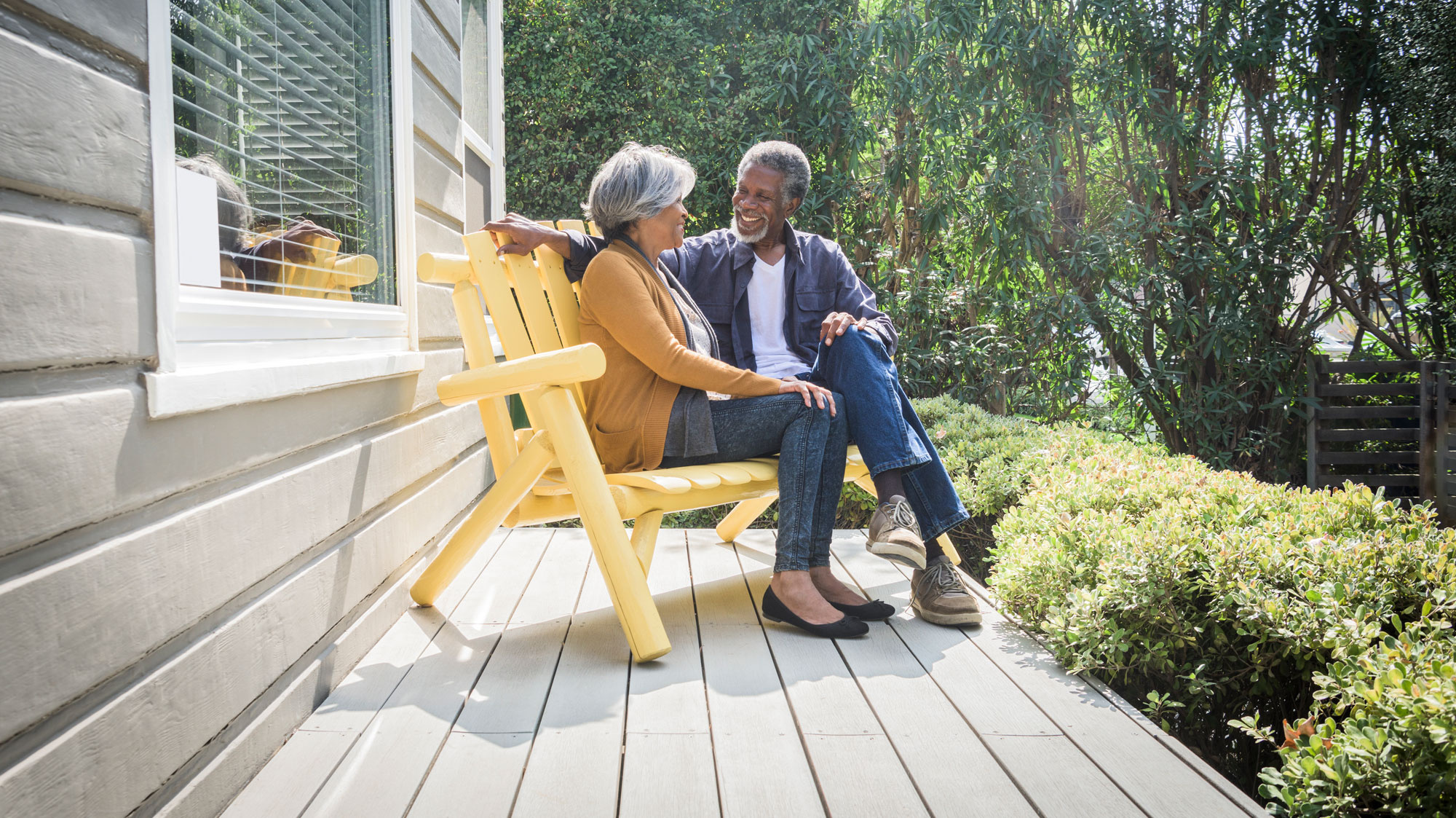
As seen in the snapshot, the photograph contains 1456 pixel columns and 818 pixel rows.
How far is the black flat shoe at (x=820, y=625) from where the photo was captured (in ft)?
6.98

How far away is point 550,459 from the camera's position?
206 centimetres

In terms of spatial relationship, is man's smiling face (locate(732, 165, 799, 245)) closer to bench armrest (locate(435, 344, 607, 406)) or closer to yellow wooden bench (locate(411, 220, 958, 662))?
yellow wooden bench (locate(411, 220, 958, 662))

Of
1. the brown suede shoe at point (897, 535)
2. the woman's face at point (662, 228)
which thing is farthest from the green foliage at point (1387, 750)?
the woman's face at point (662, 228)

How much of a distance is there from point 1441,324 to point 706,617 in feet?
15.6

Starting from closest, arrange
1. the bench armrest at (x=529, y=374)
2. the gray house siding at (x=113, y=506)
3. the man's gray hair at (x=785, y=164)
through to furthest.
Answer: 1. the gray house siding at (x=113, y=506)
2. the bench armrest at (x=529, y=374)
3. the man's gray hair at (x=785, y=164)

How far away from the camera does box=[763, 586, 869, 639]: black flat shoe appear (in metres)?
2.13

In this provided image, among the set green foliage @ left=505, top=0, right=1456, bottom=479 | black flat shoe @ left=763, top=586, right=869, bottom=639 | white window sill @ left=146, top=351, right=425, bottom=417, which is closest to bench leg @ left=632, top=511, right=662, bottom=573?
black flat shoe @ left=763, top=586, right=869, bottom=639

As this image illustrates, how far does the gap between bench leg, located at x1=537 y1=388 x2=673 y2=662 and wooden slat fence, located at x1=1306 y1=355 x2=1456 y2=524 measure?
4408 mm

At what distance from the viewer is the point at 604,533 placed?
193 centimetres

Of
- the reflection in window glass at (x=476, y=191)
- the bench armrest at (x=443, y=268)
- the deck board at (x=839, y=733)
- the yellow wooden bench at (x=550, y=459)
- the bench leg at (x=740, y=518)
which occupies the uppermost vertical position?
the reflection in window glass at (x=476, y=191)

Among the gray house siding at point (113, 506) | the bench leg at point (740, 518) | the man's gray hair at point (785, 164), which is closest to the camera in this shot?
the gray house siding at point (113, 506)

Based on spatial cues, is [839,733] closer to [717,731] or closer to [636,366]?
[717,731]

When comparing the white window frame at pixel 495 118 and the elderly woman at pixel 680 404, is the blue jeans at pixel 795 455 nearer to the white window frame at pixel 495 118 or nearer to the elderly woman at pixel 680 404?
the elderly woman at pixel 680 404

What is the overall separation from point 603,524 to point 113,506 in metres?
0.98
